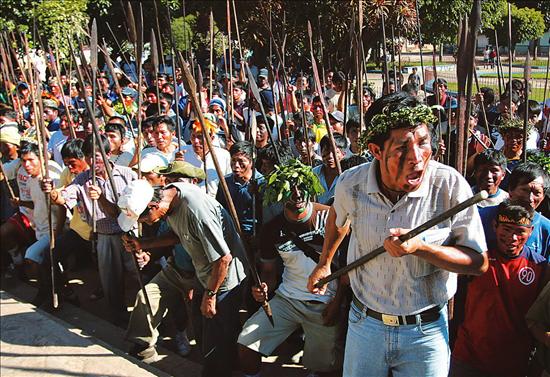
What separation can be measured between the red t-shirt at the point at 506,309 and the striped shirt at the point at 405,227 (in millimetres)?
845

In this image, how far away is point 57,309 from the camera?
5.03 meters

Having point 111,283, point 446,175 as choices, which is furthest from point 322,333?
point 111,283

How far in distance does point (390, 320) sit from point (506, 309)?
1.06 meters

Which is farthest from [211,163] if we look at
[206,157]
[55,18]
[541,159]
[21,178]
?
[55,18]

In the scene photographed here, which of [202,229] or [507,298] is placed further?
[202,229]

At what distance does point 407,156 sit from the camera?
6.55 ft

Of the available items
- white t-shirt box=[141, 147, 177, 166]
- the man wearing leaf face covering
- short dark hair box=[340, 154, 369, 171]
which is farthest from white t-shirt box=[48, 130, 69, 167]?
the man wearing leaf face covering

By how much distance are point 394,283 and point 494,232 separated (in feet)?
3.94

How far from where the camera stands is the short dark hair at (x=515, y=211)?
9.39ft

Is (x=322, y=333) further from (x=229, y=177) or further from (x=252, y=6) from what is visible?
(x=252, y=6)

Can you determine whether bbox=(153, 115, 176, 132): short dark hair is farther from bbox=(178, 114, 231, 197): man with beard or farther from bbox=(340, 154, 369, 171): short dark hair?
bbox=(340, 154, 369, 171): short dark hair

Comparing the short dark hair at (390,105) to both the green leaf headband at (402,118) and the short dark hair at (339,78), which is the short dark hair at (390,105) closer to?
the green leaf headband at (402,118)

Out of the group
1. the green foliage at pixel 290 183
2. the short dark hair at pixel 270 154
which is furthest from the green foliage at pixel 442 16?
the green foliage at pixel 290 183

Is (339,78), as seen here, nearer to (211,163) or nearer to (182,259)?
(211,163)
